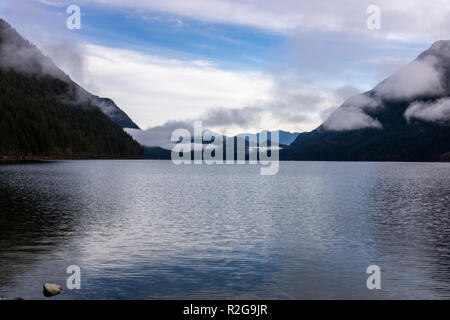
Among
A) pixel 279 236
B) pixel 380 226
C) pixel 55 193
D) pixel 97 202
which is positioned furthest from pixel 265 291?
pixel 55 193

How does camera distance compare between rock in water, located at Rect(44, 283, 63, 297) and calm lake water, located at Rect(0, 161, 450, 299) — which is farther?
calm lake water, located at Rect(0, 161, 450, 299)

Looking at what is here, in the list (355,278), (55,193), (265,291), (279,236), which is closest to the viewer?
(265,291)

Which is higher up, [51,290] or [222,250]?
[222,250]

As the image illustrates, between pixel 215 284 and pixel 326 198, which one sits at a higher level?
pixel 326 198

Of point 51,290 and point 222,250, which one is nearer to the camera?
point 51,290

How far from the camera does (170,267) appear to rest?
32250mm

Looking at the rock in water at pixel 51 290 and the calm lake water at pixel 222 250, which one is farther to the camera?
the calm lake water at pixel 222 250

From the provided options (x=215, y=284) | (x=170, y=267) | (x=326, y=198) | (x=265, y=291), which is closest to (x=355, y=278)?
(x=265, y=291)

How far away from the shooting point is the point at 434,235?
150 ft
